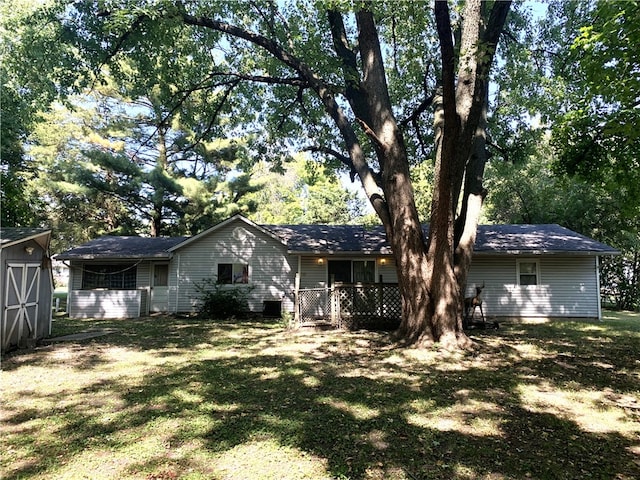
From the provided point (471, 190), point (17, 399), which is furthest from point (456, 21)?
point (17, 399)

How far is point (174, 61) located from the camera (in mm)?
11000

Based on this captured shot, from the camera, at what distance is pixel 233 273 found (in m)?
15.6

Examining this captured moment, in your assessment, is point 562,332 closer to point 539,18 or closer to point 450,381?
point 450,381

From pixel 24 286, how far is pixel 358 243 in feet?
33.9

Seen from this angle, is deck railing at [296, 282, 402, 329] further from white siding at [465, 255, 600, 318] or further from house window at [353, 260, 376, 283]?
white siding at [465, 255, 600, 318]

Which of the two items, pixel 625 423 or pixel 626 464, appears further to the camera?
pixel 625 423

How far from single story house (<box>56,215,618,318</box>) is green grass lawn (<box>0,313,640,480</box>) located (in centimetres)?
585

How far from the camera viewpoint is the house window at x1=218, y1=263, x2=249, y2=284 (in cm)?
1554

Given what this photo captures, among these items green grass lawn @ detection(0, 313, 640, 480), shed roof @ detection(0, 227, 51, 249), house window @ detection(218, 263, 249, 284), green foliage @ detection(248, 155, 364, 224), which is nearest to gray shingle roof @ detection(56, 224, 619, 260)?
house window @ detection(218, 263, 249, 284)

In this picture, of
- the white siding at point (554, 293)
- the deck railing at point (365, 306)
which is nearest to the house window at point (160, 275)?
the deck railing at point (365, 306)

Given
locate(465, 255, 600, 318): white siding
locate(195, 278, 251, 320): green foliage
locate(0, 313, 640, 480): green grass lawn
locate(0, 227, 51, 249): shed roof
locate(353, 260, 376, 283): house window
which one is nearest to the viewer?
locate(0, 313, 640, 480): green grass lawn

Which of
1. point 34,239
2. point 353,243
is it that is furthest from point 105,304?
point 353,243

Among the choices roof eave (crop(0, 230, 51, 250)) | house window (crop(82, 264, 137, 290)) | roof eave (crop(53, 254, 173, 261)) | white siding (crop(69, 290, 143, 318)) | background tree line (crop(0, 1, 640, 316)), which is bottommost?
white siding (crop(69, 290, 143, 318))

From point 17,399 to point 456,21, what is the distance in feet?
38.9
